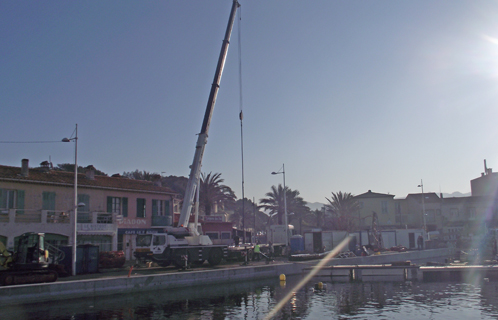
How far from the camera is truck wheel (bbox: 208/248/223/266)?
116ft

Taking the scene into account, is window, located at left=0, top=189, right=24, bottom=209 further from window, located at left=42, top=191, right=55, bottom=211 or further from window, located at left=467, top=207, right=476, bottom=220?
window, located at left=467, top=207, right=476, bottom=220

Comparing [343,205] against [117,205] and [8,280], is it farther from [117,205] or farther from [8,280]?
[8,280]

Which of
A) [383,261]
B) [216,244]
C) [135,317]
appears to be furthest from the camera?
[383,261]

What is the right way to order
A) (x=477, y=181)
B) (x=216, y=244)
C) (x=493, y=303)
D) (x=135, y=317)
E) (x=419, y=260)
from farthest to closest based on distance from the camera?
(x=477, y=181)
(x=419, y=260)
(x=216, y=244)
(x=493, y=303)
(x=135, y=317)

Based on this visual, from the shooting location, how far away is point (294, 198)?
7038 cm

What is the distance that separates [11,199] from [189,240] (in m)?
13.8

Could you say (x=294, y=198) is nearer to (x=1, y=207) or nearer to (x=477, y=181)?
(x=477, y=181)

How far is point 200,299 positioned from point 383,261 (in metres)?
24.4

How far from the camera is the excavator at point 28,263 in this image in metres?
23.7

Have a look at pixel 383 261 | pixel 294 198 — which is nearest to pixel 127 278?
pixel 383 261

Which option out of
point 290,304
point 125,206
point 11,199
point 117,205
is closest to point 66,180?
point 11,199

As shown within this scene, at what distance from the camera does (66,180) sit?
126 feet

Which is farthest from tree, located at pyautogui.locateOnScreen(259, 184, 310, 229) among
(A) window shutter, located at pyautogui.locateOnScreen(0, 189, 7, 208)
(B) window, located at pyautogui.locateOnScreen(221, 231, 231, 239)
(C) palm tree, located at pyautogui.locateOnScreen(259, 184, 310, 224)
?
(A) window shutter, located at pyautogui.locateOnScreen(0, 189, 7, 208)

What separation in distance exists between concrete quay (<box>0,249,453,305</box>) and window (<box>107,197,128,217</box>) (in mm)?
12539
